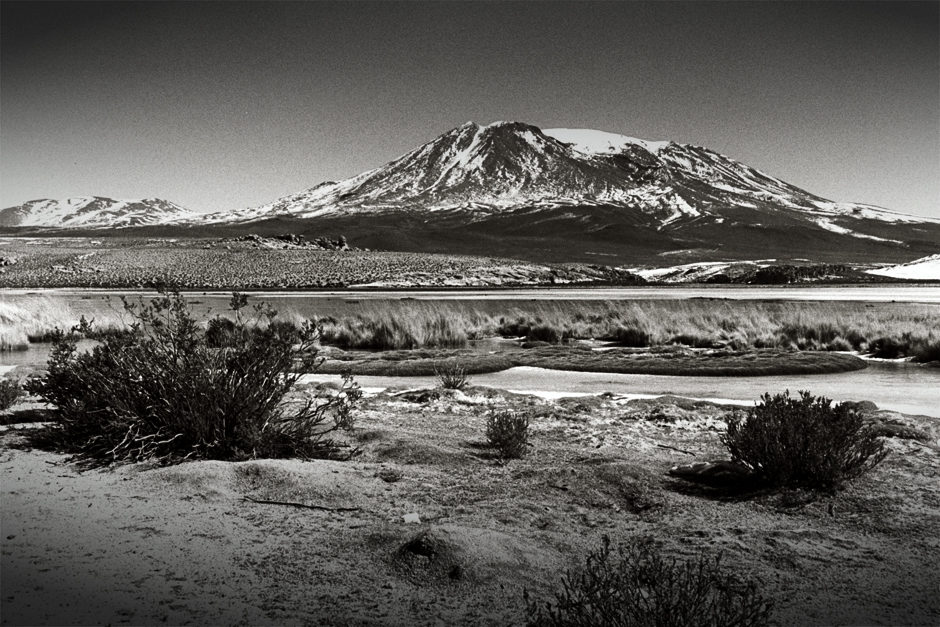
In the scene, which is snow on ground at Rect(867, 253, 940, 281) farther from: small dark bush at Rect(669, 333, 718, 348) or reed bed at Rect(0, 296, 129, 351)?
reed bed at Rect(0, 296, 129, 351)

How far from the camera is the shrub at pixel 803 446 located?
6.10 m

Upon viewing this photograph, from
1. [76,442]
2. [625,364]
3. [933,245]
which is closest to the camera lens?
[76,442]

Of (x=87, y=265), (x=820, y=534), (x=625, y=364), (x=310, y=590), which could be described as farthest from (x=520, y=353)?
(x=87, y=265)

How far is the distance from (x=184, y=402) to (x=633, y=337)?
15591 millimetres

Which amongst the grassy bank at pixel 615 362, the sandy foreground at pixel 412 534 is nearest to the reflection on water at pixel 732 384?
the grassy bank at pixel 615 362

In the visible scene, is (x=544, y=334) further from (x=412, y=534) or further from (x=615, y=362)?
(x=412, y=534)

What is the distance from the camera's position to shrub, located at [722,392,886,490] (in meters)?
6.10

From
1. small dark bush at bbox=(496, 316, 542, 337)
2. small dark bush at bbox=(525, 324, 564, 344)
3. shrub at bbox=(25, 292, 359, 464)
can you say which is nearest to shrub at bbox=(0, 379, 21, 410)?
shrub at bbox=(25, 292, 359, 464)

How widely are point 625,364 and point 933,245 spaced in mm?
184999

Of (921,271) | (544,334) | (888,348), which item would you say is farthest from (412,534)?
(921,271)

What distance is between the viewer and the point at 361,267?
211 feet

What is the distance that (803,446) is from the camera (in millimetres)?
6227

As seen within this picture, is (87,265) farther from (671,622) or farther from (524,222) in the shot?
(524,222)

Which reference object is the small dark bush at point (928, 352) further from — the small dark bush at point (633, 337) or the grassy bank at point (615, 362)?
the small dark bush at point (633, 337)
